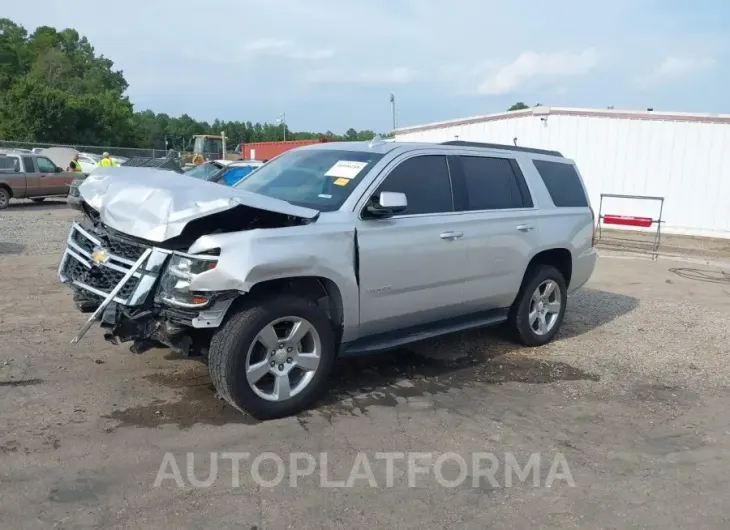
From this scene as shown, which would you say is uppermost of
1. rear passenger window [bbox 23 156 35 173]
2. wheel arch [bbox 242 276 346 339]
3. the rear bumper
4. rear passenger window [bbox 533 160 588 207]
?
rear passenger window [bbox 533 160 588 207]

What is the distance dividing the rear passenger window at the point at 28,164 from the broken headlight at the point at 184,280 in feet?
58.9

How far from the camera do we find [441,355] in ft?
20.6

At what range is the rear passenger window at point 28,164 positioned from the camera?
63.9ft

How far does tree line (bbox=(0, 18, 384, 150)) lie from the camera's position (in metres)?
49.4

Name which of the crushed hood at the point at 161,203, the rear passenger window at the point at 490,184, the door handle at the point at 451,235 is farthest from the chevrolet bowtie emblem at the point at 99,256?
the rear passenger window at the point at 490,184

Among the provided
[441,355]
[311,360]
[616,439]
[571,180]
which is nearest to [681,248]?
[571,180]

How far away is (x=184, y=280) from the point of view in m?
4.07

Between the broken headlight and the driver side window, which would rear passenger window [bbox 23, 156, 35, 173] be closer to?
the driver side window

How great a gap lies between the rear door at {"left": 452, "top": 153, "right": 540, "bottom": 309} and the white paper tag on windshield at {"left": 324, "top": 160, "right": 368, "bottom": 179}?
0.96 m

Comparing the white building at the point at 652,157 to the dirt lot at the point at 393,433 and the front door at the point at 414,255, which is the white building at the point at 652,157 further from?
the front door at the point at 414,255

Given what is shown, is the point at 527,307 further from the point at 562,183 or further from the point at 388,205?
the point at 388,205

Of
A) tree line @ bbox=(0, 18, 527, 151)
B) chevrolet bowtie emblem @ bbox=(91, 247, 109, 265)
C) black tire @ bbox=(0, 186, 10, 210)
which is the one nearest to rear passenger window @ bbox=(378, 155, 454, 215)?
chevrolet bowtie emblem @ bbox=(91, 247, 109, 265)

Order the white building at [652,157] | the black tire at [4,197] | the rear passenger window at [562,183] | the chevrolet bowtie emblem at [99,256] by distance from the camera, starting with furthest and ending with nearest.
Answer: the black tire at [4,197]
the white building at [652,157]
the rear passenger window at [562,183]
the chevrolet bowtie emblem at [99,256]

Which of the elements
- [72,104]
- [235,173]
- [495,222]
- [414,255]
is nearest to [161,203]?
[414,255]
